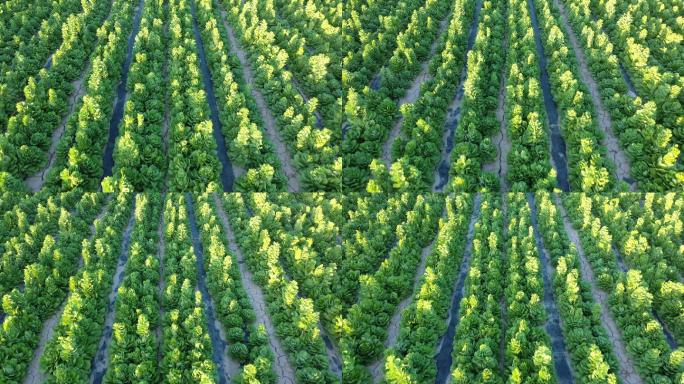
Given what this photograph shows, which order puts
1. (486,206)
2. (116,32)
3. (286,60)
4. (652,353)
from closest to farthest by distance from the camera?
1. (652,353)
2. (486,206)
3. (286,60)
4. (116,32)

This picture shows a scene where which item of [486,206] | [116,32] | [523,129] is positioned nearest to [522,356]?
[486,206]

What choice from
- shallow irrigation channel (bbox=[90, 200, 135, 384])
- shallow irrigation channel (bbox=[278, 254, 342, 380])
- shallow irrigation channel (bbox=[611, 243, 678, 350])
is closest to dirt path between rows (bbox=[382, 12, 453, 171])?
shallow irrigation channel (bbox=[278, 254, 342, 380])

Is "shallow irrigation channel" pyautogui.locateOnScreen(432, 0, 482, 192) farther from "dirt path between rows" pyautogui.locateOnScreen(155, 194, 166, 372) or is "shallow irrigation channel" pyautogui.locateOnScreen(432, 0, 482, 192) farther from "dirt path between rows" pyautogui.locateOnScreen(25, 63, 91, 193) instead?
"dirt path between rows" pyautogui.locateOnScreen(25, 63, 91, 193)

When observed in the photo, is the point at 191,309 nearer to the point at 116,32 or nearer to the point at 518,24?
the point at 116,32

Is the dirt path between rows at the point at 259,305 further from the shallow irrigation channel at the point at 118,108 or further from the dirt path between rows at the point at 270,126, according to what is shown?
the shallow irrigation channel at the point at 118,108

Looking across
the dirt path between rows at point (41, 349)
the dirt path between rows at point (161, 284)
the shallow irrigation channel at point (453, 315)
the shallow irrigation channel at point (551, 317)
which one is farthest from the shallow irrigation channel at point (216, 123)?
the shallow irrigation channel at point (551, 317)

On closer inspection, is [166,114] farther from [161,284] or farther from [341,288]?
[341,288]
